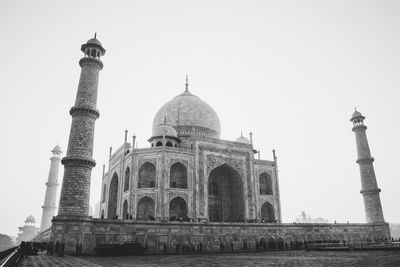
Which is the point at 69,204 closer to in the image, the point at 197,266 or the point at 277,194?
the point at 197,266

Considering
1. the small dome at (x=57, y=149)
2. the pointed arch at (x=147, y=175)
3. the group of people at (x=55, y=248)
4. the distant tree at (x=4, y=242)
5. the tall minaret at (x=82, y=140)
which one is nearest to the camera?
the group of people at (x=55, y=248)

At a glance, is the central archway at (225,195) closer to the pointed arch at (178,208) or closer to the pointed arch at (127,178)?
the pointed arch at (178,208)

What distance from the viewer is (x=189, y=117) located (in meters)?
29.6

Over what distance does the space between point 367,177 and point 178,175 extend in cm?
1484

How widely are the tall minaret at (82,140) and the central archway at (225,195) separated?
479 inches

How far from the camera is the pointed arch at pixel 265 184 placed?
2731 centimetres

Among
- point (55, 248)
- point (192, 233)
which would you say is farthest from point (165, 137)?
point (55, 248)

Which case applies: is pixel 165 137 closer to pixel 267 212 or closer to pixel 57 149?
pixel 267 212

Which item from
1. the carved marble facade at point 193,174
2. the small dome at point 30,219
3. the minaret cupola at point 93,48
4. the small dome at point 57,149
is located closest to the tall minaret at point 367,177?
the carved marble facade at point 193,174

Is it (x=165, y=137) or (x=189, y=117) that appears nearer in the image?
(x=165, y=137)

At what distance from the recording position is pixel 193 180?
2345 centimetres

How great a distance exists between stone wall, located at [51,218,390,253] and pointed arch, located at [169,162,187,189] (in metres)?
6.65

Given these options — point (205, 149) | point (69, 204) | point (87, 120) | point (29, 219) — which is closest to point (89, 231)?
point (69, 204)

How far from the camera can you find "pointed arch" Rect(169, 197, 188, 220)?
23.0 meters
